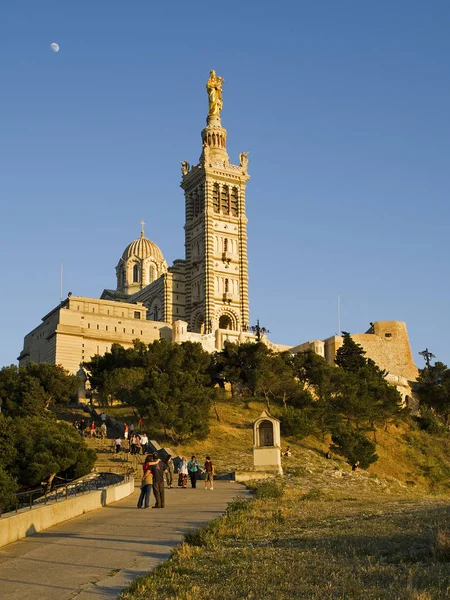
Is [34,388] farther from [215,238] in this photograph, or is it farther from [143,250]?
[143,250]

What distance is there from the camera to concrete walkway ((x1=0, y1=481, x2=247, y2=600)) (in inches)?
411

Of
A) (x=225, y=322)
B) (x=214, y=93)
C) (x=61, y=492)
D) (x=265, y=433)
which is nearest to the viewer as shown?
(x=61, y=492)

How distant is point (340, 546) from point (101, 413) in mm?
40800

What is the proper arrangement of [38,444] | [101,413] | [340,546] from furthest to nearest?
[101,413]
[38,444]
[340,546]

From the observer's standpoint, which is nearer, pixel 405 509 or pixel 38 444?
pixel 405 509

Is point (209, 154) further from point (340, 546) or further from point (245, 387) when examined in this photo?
point (340, 546)

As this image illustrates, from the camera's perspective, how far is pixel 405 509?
17.5 meters

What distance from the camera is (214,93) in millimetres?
96250

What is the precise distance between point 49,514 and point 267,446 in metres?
17.7

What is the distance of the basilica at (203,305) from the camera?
243ft

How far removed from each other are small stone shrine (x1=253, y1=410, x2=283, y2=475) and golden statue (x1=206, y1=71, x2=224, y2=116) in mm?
68645

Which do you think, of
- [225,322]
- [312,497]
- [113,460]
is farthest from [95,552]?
[225,322]

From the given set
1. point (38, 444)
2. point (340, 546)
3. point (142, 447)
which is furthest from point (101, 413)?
point (340, 546)

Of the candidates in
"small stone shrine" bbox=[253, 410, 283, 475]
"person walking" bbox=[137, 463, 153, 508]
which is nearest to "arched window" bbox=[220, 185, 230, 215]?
"small stone shrine" bbox=[253, 410, 283, 475]
